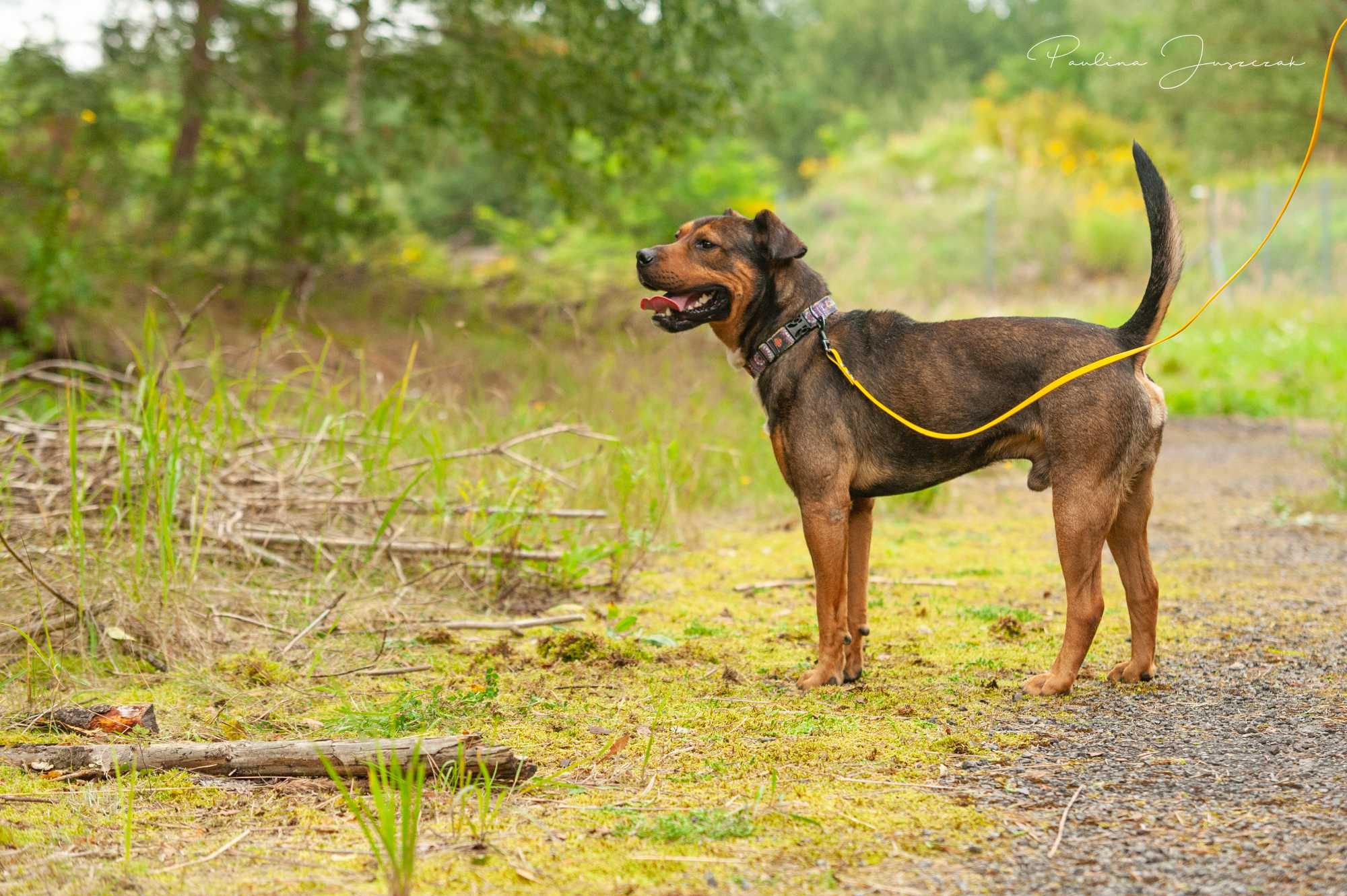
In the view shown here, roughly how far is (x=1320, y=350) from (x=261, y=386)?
14134 millimetres

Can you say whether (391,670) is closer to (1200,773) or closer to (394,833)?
(394,833)

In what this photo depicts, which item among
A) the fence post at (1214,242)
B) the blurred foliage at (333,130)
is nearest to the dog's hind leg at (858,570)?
the blurred foliage at (333,130)

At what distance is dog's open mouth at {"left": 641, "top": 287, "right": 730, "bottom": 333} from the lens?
4.75 metres

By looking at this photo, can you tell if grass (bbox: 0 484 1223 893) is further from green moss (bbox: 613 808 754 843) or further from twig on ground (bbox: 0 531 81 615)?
twig on ground (bbox: 0 531 81 615)

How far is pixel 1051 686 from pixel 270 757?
8.33 ft

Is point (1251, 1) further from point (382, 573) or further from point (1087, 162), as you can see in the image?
point (382, 573)

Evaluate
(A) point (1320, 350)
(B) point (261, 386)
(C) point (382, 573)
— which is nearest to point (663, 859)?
(C) point (382, 573)

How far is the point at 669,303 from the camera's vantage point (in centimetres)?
479

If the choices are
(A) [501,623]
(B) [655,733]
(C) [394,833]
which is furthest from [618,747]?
(A) [501,623]

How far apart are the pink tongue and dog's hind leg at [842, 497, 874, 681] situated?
973 mm

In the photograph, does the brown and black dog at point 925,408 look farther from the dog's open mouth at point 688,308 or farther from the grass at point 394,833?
the grass at point 394,833

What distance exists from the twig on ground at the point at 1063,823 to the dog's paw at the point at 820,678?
1342 mm

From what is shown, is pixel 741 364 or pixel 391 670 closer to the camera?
pixel 391 670

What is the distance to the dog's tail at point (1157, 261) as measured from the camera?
4.37m
